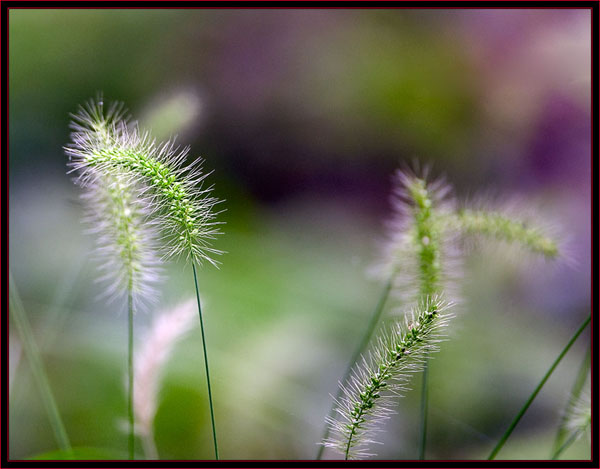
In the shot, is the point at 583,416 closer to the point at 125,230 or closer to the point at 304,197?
the point at 125,230

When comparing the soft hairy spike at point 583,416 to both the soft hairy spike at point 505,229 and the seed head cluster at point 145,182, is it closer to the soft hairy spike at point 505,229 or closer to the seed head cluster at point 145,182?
the soft hairy spike at point 505,229

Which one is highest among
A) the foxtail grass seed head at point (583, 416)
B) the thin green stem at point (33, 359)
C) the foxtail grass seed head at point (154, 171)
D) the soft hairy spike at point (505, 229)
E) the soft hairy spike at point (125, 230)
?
the soft hairy spike at point (505, 229)

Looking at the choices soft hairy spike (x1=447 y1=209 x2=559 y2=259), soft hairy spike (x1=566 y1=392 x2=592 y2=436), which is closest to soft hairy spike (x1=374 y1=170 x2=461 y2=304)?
soft hairy spike (x1=447 y1=209 x2=559 y2=259)

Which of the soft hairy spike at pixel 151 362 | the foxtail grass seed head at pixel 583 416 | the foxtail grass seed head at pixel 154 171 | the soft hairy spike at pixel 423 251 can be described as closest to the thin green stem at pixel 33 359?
the soft hairy spike at pixel 151 362

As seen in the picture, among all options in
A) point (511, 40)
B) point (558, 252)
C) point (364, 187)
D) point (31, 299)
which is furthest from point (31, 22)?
point (558, 252)

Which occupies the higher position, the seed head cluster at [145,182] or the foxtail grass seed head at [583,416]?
the seed head cluster at [145,182]

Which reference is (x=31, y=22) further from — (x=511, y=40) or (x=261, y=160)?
(x=511, y=40)
